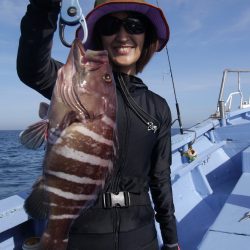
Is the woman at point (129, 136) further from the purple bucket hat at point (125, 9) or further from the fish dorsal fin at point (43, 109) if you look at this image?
the fish dorsal fin at point (43, 109)

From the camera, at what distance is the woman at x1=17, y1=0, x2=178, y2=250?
2.13m

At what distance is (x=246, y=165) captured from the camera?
5.23 m

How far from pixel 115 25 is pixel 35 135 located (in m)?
1.04

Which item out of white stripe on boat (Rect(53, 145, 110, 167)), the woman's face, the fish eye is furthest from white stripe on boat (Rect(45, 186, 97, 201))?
the woman's face

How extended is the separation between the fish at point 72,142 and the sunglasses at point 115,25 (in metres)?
0.54

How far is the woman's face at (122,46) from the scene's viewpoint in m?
2.37

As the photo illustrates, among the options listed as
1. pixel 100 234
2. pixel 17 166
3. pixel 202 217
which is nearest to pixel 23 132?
pixel 100 234

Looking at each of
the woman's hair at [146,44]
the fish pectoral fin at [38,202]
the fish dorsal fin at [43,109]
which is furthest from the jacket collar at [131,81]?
the fish pectoral fin at [38,202]

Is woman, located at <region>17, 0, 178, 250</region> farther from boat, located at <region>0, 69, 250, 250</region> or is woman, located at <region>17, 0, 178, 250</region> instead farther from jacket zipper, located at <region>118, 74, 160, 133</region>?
boat, located at <region>0, 69, 250, 250</region>

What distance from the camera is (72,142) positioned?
1.74 metres

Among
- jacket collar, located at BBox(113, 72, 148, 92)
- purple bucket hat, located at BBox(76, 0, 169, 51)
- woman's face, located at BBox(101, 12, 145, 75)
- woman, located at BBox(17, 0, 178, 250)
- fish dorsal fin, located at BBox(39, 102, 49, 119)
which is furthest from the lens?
jacket collar, located at BBox(113, 72, 148, 92)

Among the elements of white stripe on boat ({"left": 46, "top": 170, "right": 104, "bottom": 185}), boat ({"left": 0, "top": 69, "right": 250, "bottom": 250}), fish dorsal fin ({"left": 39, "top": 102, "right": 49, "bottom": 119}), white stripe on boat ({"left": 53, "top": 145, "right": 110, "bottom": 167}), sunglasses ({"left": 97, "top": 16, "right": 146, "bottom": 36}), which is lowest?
boat ({"left": 0, "top": 69, "right": 250, "bottom": 250})

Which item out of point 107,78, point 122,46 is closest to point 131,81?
point 122,46

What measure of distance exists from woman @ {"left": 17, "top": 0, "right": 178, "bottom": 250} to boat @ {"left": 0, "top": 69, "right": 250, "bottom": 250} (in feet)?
2.70
